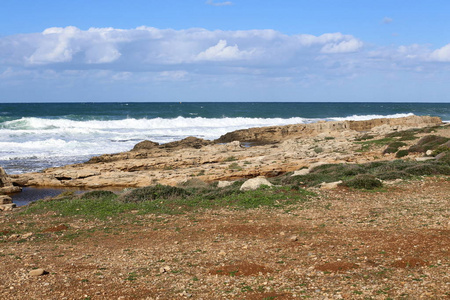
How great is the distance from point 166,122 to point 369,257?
2860 inches

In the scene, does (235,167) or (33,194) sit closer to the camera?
(33,194)

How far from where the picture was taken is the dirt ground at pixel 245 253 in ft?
24.0

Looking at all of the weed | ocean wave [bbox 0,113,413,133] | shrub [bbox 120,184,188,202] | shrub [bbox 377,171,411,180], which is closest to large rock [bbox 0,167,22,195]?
shrub [bbox 120,184,188,202]

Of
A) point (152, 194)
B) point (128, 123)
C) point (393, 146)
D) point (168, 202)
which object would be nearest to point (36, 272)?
point (168, 202)

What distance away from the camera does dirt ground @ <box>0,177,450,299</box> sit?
732cm

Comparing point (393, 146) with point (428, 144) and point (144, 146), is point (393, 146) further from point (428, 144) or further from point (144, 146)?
point (144, 146)

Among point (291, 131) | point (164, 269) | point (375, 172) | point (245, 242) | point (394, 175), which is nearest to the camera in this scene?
point (164, 269)

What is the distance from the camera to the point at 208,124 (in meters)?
77.6

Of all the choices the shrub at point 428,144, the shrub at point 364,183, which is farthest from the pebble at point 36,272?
the shrub at point 428,144

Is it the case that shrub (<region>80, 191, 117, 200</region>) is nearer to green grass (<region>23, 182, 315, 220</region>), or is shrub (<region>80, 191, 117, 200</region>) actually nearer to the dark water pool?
green grass (<region>23, 182, 315, 220</region>)

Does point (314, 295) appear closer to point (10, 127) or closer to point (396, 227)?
point (396, 227)

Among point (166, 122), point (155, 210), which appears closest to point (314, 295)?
point (155, 210)

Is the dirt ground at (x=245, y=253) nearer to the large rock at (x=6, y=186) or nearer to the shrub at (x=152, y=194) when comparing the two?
the shrub at (x=152, y=194)

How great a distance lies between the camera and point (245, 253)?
9.27 metres
